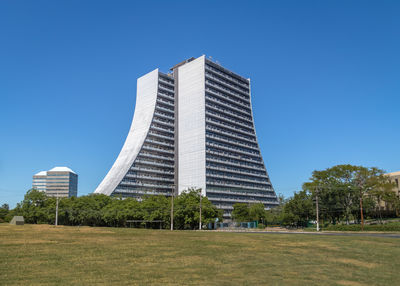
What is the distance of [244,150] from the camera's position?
150 meters

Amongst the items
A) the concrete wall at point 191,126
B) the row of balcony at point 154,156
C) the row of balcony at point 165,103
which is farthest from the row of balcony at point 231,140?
the row of balcony at point 165,103

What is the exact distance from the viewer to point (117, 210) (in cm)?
8806

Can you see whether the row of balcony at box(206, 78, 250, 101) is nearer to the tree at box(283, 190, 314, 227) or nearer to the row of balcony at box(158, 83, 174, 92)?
the row of balcony at box(158, 83, 174, 92)

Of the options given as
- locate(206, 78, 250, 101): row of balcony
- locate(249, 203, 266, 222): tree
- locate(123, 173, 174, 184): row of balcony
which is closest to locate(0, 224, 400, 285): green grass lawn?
locate(249, 203, 266, 222): tree

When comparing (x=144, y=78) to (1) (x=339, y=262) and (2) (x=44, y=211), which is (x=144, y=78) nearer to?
(2) (x=44, y=211)

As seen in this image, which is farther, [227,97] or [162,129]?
[227,97]

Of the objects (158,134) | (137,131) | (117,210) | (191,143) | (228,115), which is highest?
(228,115)

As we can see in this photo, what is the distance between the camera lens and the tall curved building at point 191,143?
128625mm

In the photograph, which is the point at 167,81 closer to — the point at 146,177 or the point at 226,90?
the point at 226,90

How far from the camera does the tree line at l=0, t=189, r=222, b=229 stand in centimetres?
8331

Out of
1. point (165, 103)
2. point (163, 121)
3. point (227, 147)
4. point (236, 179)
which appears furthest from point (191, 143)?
point (236, 179)

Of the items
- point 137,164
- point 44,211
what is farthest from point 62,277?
point 137,164

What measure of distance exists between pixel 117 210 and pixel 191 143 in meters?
52.7

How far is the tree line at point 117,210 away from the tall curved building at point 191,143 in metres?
22.7
